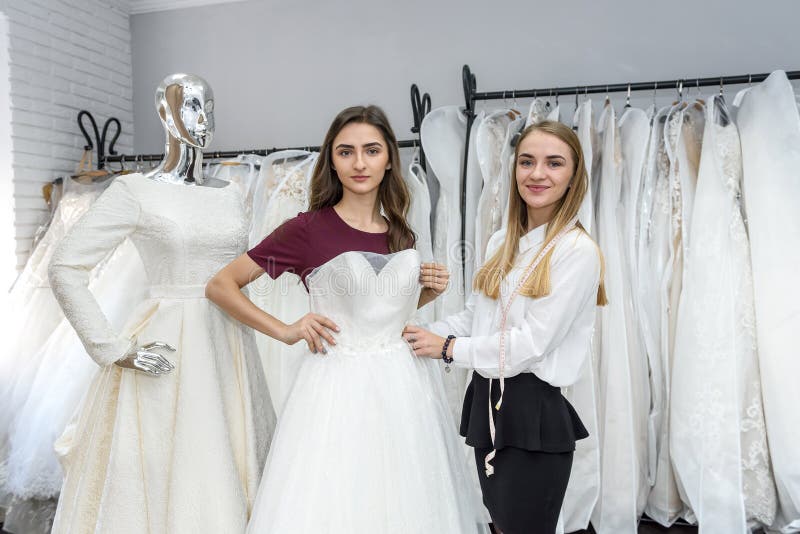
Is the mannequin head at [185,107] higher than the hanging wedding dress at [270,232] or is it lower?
higher

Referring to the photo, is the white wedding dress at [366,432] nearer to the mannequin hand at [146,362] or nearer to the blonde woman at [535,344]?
the blonde woman at [535,344]

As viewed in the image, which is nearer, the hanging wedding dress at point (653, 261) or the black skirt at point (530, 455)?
the black skirt at point (530, 455)

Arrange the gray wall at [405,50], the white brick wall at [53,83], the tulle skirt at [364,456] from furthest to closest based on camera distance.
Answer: the white brick wall at [53,83]
the gray wall at [405,50]
the tulle skirt at [364,456]

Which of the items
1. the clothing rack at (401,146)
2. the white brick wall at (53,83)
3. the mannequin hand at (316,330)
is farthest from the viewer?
the white brick wall at (53,83)

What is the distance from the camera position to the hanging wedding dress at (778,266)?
83.8 inches

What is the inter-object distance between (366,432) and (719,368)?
1495 mm

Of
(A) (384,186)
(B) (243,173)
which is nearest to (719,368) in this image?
(A) (384,186)

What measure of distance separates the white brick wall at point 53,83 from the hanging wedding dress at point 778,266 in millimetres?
3428

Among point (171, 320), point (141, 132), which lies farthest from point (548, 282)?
point (141, 132)

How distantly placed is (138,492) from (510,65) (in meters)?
2.60

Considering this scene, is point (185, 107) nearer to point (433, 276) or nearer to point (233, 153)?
point (433, 276)

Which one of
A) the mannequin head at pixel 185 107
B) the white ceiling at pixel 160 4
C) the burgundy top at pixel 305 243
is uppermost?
the white ceiling at pixel 160 4

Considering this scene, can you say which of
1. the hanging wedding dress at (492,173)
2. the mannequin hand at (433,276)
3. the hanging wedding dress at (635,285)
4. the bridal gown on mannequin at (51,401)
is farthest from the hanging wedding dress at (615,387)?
the bridal gown on mannequin at (51,401)

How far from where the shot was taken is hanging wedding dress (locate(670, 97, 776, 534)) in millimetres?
Result: 2166
